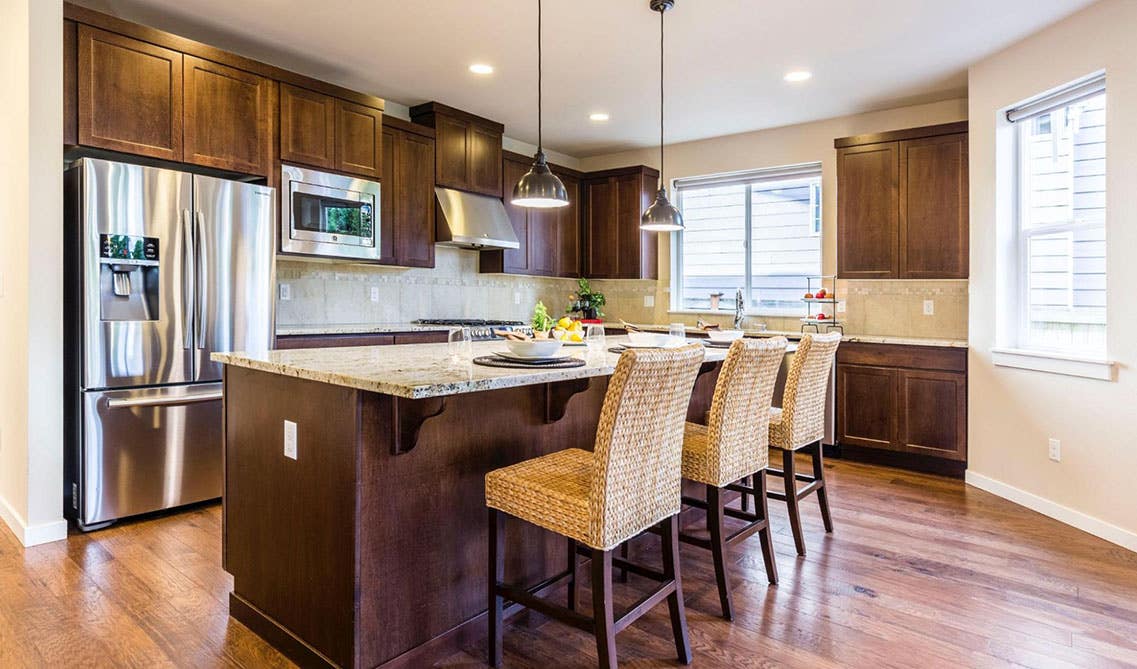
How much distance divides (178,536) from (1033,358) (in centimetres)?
455

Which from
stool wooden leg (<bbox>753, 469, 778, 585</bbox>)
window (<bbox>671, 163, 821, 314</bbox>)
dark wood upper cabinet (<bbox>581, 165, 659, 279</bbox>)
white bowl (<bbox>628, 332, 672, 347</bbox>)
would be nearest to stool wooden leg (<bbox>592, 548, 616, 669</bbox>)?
stool wooden leg (<bbox>753, 469, 778, 585</bbox>)

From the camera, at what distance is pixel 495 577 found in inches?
76.0

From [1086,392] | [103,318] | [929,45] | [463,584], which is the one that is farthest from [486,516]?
[929,45]

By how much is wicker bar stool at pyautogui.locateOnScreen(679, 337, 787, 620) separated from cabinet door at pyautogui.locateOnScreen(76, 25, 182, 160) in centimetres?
299

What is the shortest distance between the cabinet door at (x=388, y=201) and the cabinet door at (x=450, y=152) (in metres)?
0.39

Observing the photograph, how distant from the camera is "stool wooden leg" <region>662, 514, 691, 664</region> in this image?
198 cm

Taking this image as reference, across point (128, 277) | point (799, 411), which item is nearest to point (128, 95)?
point (128, 277)

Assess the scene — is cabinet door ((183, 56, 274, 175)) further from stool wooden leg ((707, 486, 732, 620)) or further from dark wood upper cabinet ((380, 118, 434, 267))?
stool wooden leg ((707, 486, 732, 620))

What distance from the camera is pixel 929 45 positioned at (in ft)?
12.5

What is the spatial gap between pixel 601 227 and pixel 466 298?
1.58m

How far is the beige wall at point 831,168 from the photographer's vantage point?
4.80 meters

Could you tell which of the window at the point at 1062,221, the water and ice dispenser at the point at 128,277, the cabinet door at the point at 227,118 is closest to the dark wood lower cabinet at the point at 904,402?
the window at the point at 1062,221

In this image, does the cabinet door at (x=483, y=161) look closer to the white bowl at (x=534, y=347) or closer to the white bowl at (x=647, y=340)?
the white bowl at (x=647, y=340)

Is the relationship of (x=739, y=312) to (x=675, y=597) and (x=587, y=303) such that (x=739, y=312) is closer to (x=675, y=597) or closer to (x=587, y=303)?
(x=587, y=303)
